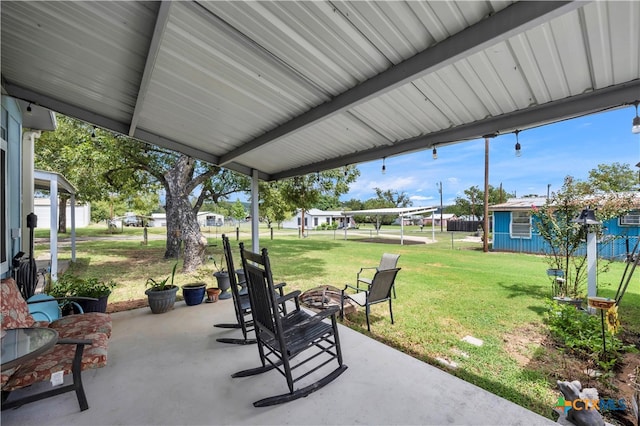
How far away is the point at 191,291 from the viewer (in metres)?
4.20

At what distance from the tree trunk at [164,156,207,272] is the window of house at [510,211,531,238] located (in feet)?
40.6

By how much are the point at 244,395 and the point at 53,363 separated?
1271 millimetres

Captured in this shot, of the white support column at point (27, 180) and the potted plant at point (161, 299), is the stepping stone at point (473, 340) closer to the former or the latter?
the potted plant at point (161, 299)

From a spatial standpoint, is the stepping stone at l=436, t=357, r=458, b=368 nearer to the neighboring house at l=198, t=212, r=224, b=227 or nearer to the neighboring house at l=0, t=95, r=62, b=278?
the neighboring house at l=0, t=95, r=62, b=278

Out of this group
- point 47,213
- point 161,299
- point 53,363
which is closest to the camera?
point 53,363

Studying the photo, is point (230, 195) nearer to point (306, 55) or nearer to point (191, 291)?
point (191, 291)

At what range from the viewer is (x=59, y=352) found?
202 cm

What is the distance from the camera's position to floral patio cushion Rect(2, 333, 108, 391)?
68.3 inches

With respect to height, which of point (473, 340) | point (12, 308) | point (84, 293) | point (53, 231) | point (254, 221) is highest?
point (254, 221)

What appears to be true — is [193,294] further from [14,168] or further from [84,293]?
[14,168]

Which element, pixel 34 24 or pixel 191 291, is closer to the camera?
pixel 34 24

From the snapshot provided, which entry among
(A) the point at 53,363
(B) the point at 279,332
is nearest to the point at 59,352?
(A) the point at 53,363

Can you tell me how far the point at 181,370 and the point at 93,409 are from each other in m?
0.62

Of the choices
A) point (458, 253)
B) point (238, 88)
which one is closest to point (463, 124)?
point (238, 88)
